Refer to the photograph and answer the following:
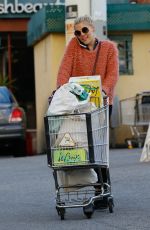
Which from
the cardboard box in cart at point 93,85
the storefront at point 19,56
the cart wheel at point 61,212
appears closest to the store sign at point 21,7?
the storefront at point 19,56

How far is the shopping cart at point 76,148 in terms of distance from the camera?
811cm

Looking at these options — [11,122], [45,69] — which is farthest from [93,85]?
[45,69]

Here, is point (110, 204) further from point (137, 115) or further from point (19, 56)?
point (19, 56)

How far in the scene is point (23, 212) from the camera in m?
9.12

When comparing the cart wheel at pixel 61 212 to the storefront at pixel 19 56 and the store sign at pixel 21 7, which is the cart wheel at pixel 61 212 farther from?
the storefront at pixel 19 56

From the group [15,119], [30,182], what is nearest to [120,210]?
[30,182]

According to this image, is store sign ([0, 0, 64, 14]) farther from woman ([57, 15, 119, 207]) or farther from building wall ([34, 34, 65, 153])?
woman ([57, 15, 119, 207])

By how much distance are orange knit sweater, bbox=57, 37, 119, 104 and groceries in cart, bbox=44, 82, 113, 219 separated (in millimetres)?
440

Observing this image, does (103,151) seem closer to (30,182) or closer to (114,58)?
(114,58)

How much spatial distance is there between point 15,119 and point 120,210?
10.1 m

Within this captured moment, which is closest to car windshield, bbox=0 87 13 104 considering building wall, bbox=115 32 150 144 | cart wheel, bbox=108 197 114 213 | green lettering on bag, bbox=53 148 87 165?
building wall, bbox=115 32 150 144

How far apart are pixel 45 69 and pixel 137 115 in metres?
3.25

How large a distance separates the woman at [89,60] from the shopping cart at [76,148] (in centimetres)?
52

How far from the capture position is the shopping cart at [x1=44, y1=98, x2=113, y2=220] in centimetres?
811
